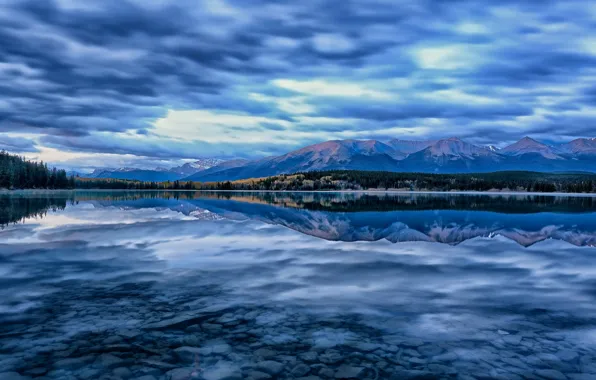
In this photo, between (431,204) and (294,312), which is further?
(431,204)

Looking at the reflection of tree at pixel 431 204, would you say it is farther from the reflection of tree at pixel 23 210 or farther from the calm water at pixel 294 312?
the calm water at pixel 294 312

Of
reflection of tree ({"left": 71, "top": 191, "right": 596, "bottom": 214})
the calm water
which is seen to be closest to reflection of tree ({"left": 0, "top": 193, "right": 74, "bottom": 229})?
the calm water

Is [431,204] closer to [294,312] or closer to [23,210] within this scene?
[23,210]

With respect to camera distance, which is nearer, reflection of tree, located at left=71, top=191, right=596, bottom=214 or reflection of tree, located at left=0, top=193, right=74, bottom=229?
reflection of tree, located at left=0, top=193, right=74, bottom=229

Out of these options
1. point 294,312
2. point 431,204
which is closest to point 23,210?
point 294,312

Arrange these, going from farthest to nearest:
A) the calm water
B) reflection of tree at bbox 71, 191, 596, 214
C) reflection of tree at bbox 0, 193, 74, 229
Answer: reflection of tree at bbox 71, 191, 596, 214 < reflection of tree at bbox 0, 193, 74, 229 < the calm water

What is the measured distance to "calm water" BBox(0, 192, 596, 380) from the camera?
34.7 feet

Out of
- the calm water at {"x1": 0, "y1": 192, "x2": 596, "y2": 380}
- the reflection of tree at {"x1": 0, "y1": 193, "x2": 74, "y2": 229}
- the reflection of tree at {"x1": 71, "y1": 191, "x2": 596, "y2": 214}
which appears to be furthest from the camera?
the reflection of tree at {"x1": 71, "y1": 191, "x2": 596, "y2": 214}

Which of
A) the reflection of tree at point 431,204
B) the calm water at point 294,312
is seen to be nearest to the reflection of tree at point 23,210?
the calm water at point 294,312

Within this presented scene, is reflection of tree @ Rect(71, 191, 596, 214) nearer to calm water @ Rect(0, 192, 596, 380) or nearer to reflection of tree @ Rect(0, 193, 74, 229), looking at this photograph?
reflection of tree @ Rect(0, 193, 74, 229)

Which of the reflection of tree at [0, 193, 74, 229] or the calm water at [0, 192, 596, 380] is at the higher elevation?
the reflection of tree at [0, 193, 74, 229]

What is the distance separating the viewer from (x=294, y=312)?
581 inches

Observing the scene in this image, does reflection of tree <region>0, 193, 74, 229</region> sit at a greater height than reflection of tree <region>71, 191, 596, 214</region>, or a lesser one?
greater

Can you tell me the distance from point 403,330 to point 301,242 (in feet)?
65.4
